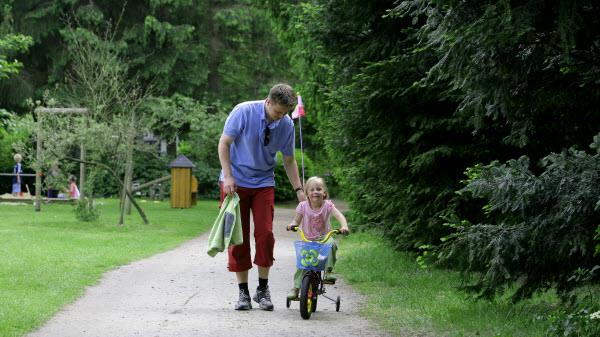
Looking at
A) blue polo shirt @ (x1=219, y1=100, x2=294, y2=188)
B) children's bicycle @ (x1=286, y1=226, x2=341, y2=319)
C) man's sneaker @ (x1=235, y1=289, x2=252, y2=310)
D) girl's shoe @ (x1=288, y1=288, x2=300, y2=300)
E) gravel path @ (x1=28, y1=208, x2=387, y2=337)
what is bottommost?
gravel path @ (x1=28, y1=208, x2=387, y2=337)

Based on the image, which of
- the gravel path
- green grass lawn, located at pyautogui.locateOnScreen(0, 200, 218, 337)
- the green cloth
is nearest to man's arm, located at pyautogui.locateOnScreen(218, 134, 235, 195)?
the green cloth

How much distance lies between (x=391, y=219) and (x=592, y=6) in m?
6.77

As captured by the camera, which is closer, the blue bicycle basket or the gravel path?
the gravel path

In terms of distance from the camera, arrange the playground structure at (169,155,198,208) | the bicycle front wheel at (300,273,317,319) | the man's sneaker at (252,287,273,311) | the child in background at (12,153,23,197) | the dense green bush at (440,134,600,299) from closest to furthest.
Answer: the dense green bush at (440,134,600,299), the bicycle front wheel at (300,273,317,319), the man's sneaker at (252,287,273,311), the playground structure at (169,155,198,208), the child in background at (12,153,23,197)

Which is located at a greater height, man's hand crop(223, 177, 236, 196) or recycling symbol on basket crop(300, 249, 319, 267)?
man's hand crop(223, 177, 236, 196)

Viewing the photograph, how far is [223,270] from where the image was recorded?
12.7 m

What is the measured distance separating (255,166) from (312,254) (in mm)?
907

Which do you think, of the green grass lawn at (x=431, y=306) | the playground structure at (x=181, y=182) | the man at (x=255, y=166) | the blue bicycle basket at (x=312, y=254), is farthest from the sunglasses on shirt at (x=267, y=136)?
the playground structure at (x=181, y=182)

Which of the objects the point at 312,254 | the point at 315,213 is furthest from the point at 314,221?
the point at 312,254

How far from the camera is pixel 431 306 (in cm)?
894

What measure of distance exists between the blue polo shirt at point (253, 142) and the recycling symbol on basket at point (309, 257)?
734 mm

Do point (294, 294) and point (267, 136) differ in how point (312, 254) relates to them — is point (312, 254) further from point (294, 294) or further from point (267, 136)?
point (267, 136)

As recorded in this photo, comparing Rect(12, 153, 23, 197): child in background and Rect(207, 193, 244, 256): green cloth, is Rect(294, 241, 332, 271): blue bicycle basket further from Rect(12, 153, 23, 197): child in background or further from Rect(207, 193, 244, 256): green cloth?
Rect(12, 153, 23, 197): child in background

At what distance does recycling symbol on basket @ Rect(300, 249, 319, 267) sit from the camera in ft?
27.7
